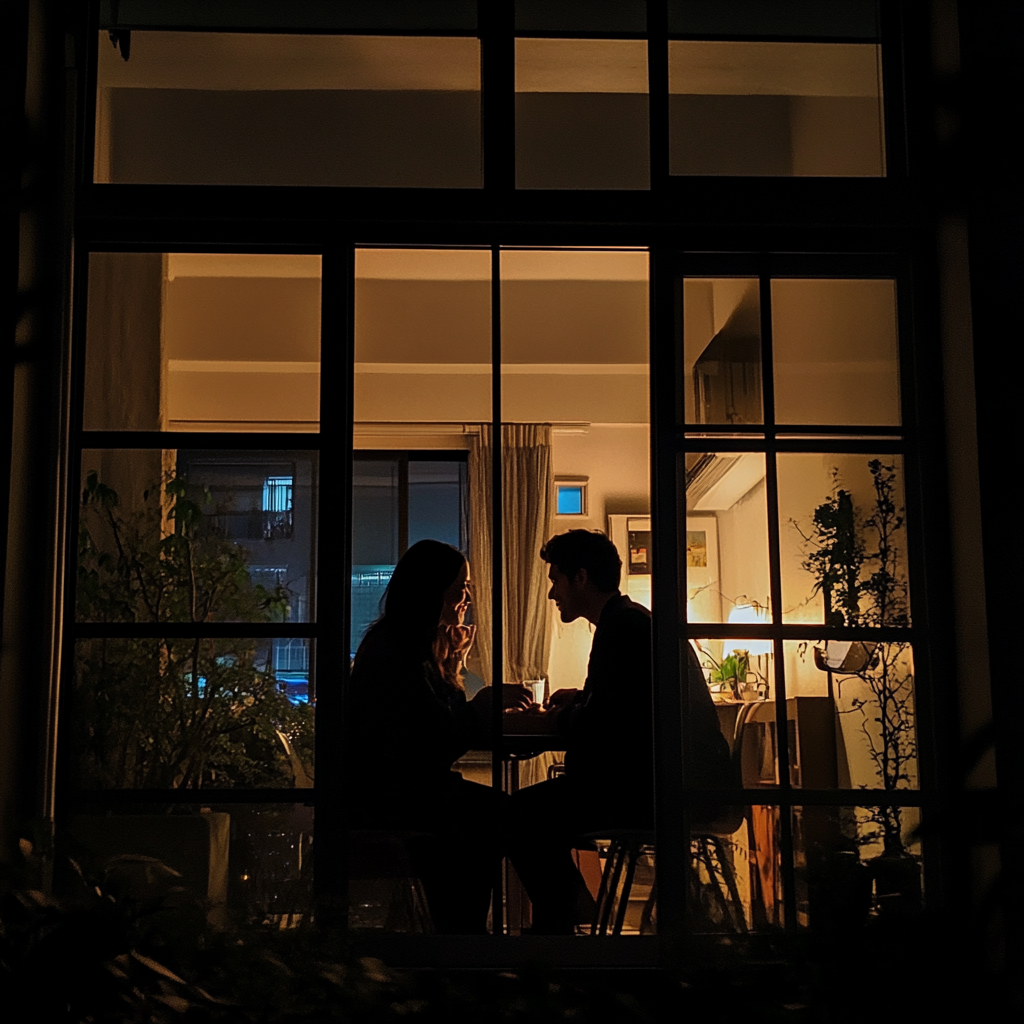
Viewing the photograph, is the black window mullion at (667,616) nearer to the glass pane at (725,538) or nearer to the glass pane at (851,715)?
the glass pane at (725,538)

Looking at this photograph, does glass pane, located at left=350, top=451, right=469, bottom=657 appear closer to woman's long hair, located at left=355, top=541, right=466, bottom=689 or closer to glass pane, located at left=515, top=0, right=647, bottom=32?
woman's long hair, located at left=355, top=541, right=466, bottom=689

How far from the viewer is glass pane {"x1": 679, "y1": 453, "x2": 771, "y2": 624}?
309 cm

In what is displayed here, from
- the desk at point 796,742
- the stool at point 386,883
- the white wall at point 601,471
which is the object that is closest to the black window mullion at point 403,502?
the white wall at point 601,471

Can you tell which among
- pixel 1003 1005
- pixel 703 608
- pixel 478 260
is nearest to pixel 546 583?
pixel 478 260

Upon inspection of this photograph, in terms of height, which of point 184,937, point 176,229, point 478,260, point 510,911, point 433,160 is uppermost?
point 478,260

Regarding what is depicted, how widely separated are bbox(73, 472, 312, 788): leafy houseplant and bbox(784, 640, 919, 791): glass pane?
1.17 m

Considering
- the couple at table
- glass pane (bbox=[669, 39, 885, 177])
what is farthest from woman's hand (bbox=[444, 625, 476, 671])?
glass pane (bbox=[669, 39, 885, 177])

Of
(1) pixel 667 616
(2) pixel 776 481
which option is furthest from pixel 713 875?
(2) pixel 776 481

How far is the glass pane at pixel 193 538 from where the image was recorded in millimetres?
3039

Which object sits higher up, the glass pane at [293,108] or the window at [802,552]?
the glass pane at [293,108]

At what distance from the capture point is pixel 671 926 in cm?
284

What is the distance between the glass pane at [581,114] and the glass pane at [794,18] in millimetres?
227

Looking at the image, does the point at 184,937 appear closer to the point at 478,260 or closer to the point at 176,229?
the point at 176,229

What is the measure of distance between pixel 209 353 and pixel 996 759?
2.11 meters
